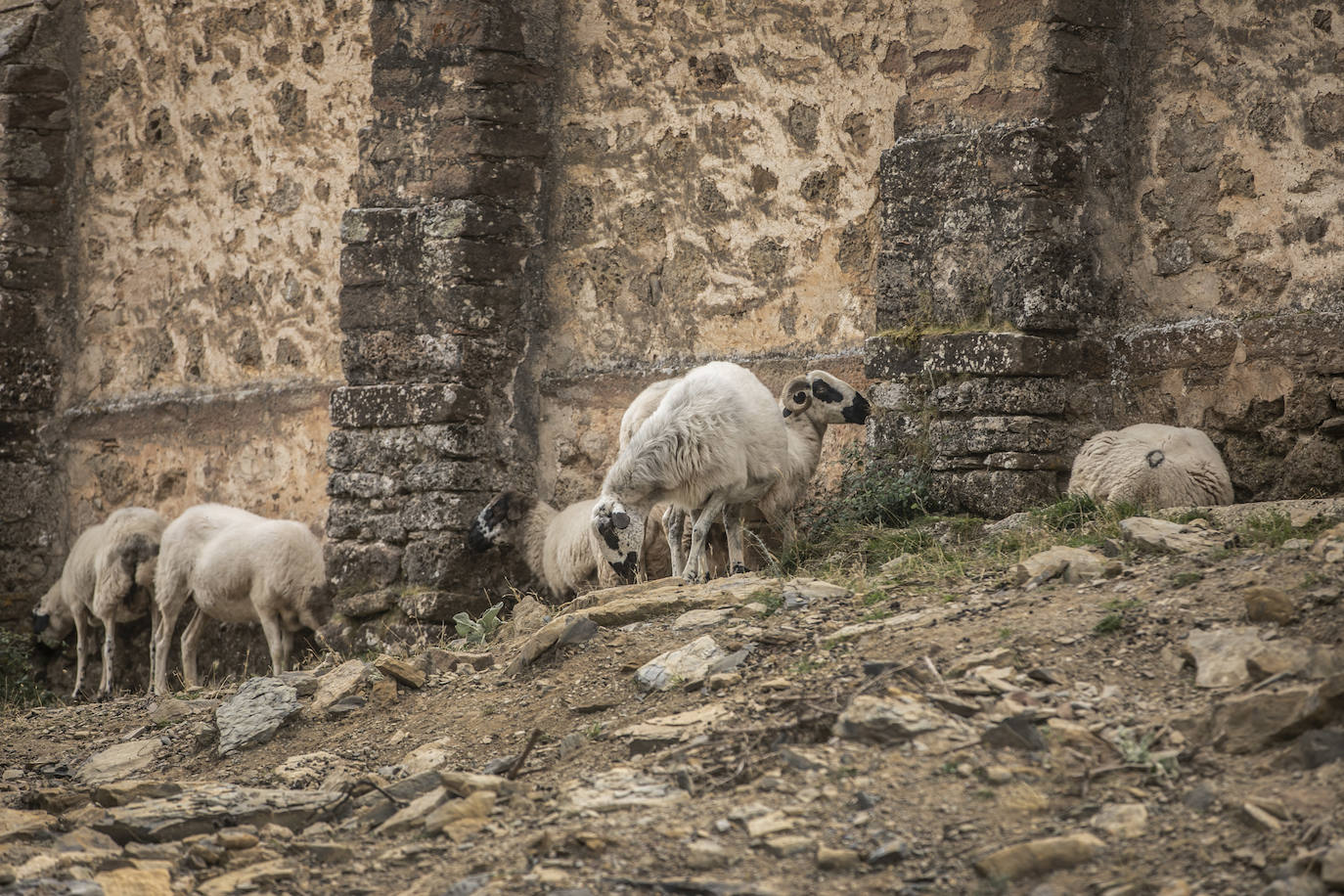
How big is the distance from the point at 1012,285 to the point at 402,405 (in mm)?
3537

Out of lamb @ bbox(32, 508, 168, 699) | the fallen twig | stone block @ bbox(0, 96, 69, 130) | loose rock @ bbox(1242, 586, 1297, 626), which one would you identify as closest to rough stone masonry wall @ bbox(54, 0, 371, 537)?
stone block @ bbox(0, 96, 69, 130)

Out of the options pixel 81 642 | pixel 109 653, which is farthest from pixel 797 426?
pixel 81 642

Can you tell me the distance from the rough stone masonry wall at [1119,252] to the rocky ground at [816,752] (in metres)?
1.13

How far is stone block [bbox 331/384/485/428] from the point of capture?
8.16 m

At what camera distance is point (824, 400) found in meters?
7.28

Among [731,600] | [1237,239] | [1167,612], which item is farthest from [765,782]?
[1237,239]

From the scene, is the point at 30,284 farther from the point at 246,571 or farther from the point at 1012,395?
the point at 1012,395

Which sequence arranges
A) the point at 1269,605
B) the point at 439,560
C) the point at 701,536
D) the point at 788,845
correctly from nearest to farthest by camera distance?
the point at 788,845 → the point at 1269,605 → the point at 701,536 → the point at 439,560

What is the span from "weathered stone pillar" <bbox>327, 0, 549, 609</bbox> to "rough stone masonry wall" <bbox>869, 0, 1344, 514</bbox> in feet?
7.77

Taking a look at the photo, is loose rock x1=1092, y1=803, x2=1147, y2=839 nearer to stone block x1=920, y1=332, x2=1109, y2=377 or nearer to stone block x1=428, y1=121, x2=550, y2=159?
stone block x1=920, y1=332, x2=1109, y2=377

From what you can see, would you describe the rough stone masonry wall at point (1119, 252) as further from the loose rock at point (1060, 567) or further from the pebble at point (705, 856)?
the pebble at point (705, 856)

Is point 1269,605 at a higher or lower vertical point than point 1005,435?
lower

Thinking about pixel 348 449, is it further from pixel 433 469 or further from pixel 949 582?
pixel 949 582

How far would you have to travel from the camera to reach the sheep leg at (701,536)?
21.9 feet
